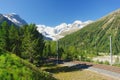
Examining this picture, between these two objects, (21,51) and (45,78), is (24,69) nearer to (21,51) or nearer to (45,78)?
(45,78)

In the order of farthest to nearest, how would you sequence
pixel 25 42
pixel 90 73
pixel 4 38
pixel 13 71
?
pixel 4 38 → pixel 25 42 → pixel 90 73 → pixel 13 71

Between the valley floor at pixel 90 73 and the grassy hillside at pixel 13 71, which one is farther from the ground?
the grassy hillside at pixel 13 71

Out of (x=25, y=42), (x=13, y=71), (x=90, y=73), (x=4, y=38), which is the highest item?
(x=4, y=38)

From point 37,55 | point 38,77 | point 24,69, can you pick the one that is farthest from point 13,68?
point 37,55

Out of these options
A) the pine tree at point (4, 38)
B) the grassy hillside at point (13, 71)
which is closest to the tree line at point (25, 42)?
the pine tree at point (4, 38)

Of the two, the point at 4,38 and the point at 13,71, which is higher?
the point at 4,38

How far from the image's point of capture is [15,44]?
60500 mm

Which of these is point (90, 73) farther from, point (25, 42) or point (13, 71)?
point (13, 71)

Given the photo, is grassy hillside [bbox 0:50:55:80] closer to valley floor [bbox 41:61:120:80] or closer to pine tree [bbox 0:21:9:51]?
valley floor [bbox 41:61:120:80]

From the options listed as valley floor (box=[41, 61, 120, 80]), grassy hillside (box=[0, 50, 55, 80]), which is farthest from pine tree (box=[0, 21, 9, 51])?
grassy hillside (box=[0, 50, 55, 80])

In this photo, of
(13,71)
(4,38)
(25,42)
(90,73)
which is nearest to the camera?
(13,71)

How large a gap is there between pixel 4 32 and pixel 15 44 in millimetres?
4086

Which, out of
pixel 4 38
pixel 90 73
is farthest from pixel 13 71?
pixel 4 38

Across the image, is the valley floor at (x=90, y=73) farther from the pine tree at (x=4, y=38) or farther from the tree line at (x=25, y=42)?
the pine tree at (x=4, y=38)
